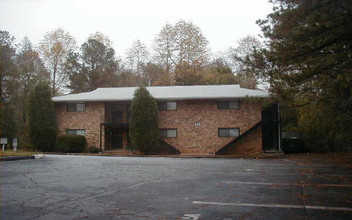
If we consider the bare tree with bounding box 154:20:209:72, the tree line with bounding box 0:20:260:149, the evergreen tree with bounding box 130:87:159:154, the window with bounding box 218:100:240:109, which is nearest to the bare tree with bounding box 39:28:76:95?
the tree line with bounding box 0:20:260:149

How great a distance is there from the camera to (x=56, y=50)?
3925cm

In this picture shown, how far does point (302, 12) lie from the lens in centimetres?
888

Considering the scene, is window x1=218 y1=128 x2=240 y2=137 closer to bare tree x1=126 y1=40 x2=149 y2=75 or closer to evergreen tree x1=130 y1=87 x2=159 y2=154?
evergreen tree x1=130 y1=87 x2=159 y2=154

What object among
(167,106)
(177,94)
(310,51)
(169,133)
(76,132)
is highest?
(177,94)

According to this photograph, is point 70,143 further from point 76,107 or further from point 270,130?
point 270,130

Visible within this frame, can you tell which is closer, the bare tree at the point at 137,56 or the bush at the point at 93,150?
the bush at the point at 93,150

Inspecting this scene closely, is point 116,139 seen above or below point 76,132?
below

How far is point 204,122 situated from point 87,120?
1053cm

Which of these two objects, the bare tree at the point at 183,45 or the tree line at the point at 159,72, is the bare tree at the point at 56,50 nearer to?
the tree line at the point at 159,72

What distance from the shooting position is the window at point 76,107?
28.8 m

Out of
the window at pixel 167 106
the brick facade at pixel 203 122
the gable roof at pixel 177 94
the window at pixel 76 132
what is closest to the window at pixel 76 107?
the gable roof at pixel 177 94

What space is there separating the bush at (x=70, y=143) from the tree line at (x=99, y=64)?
29.2 ft

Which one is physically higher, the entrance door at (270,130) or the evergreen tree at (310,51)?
the evergreen tree at (310,51)

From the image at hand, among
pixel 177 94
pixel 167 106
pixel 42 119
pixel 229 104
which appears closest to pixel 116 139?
pixel 167 106
